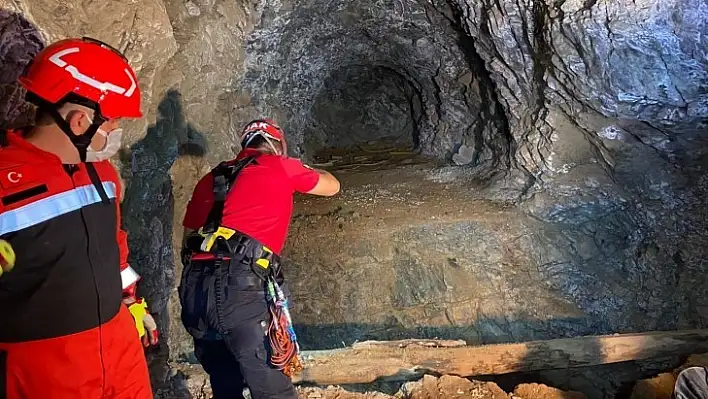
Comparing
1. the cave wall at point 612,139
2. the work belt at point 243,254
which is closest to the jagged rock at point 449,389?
the work belt at point 243,254

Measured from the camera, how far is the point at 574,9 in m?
4.62

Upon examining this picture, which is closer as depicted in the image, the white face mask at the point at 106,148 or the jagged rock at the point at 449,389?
the white face mask at the point at 106,148

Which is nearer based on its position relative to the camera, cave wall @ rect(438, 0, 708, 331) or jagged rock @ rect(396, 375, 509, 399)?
jagged rock @ rect(396, 375, 509, 399)

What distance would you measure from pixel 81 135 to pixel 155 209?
280 centimetres

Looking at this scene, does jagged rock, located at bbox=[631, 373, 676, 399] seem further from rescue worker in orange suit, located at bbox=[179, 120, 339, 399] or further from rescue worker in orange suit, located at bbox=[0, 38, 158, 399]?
rescue worker in orange suit, located at bbox=[0, 38, 158, 399]

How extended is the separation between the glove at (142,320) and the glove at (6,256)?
0.64 metres

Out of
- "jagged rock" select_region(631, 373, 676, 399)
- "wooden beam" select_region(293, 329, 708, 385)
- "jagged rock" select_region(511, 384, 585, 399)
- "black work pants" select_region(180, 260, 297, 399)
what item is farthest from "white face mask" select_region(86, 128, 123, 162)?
"jagged rock" select_region(631, 373, 676, 399)

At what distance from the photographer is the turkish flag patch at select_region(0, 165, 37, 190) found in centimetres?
172

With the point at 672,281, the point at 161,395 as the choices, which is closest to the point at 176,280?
the point at 161,395

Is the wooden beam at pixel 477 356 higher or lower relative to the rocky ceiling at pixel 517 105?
lower

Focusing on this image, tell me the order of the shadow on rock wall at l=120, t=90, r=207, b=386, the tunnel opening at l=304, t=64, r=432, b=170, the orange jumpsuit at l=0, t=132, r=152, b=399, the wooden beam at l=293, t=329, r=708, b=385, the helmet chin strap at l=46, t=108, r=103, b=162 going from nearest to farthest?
the orange jumpsuit at l=0, t=132, r=152, b=399
the helmet chin strap at l=46, t=108, r=103, b=162
the wooden beam at l=293, t=329, r=708, b=385
the shadow on rock wall at l=120, t=90, r=207, b=386
the tunnel opening at l=304, t=64, r=432, b=170

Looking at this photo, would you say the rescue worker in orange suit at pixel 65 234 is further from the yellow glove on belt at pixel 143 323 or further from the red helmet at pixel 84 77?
the yellow glove on belt at pixel 143 323

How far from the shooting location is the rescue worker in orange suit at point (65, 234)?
5.80 feet

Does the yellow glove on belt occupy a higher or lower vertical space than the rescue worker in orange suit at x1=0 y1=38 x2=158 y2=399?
lower
